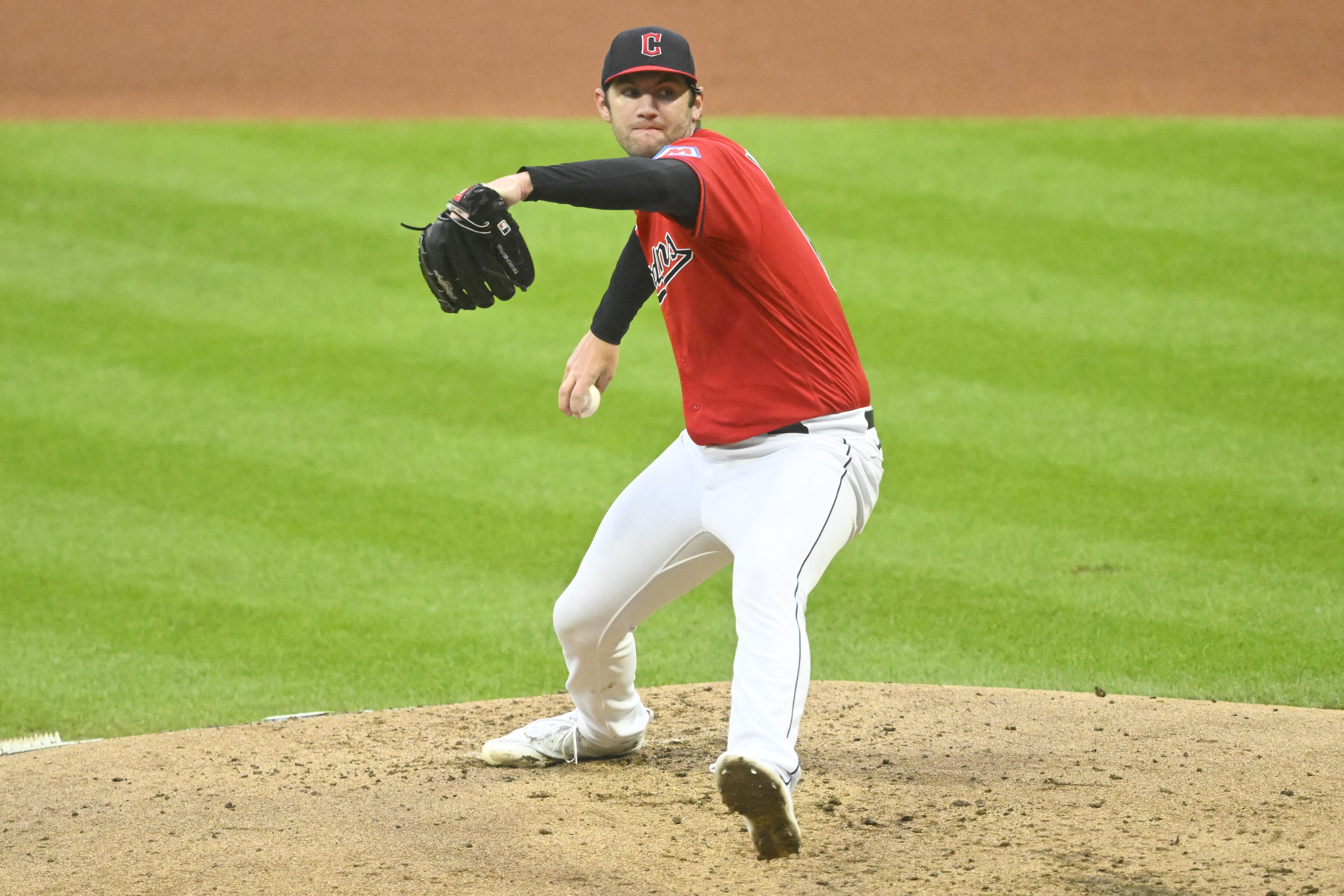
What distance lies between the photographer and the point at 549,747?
4.18m

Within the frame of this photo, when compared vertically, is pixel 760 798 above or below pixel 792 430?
A: below

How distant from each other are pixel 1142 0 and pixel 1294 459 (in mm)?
7236

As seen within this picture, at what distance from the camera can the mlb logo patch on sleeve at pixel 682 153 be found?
10.3ft

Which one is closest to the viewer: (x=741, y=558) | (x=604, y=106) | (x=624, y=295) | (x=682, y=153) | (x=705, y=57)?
(x=682, y=153)

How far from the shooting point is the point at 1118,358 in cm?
802

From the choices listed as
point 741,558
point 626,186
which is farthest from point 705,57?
point 626,186

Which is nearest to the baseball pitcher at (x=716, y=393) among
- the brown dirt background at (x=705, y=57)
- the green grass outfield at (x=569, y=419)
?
the green grass outfield at (x=569, y=419)

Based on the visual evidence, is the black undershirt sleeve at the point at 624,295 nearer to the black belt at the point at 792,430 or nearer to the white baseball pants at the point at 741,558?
the white baseball pants at the point at 741,558

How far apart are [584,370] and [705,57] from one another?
9.13 metres

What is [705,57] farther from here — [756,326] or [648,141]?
[756,326]

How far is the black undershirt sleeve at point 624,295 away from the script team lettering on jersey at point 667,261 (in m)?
0.35

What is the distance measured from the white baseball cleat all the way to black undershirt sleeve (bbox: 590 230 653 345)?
4.67 feet

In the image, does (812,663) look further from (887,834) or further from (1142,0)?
(1142,0)

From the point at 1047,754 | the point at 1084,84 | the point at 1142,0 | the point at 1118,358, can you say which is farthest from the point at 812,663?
the point at 1142,0
